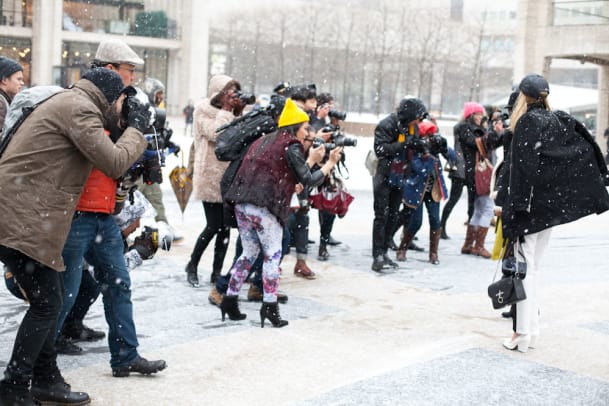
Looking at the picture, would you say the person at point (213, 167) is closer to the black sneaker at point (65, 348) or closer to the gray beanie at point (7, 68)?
the gray beanie at point (7, 68)

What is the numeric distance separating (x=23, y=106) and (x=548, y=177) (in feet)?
11.5

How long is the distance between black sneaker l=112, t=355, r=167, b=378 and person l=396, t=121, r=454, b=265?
4.62 m

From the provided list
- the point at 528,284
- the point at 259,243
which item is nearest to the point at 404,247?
the point at 259,243

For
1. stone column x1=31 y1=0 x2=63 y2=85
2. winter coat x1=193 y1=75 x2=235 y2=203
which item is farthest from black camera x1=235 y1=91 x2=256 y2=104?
stone column x1=31 y1=0 x2=63 y2=85

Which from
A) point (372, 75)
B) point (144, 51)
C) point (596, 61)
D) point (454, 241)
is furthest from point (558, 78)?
point (454, 241)

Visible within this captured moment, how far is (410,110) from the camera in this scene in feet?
28.6

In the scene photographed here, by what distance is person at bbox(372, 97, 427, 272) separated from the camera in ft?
28.7

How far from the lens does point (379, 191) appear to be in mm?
8930

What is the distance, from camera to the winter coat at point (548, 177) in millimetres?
5820

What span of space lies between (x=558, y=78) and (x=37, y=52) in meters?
55.8

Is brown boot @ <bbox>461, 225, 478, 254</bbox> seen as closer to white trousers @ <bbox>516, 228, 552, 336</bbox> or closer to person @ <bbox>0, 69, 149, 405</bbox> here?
white trousers @ <bbox>516, 228, 552, 336</bbox>

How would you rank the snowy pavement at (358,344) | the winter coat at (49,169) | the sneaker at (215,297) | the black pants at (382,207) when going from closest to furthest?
Answer: the winter coat at (49,169), the snowy pavement at (358,344), the sneaker at (215,297), the black pants at (382,207)

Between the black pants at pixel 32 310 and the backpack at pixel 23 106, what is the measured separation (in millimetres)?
599

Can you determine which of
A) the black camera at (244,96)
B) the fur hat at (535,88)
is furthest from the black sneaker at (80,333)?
the fur hat at (535,88)
